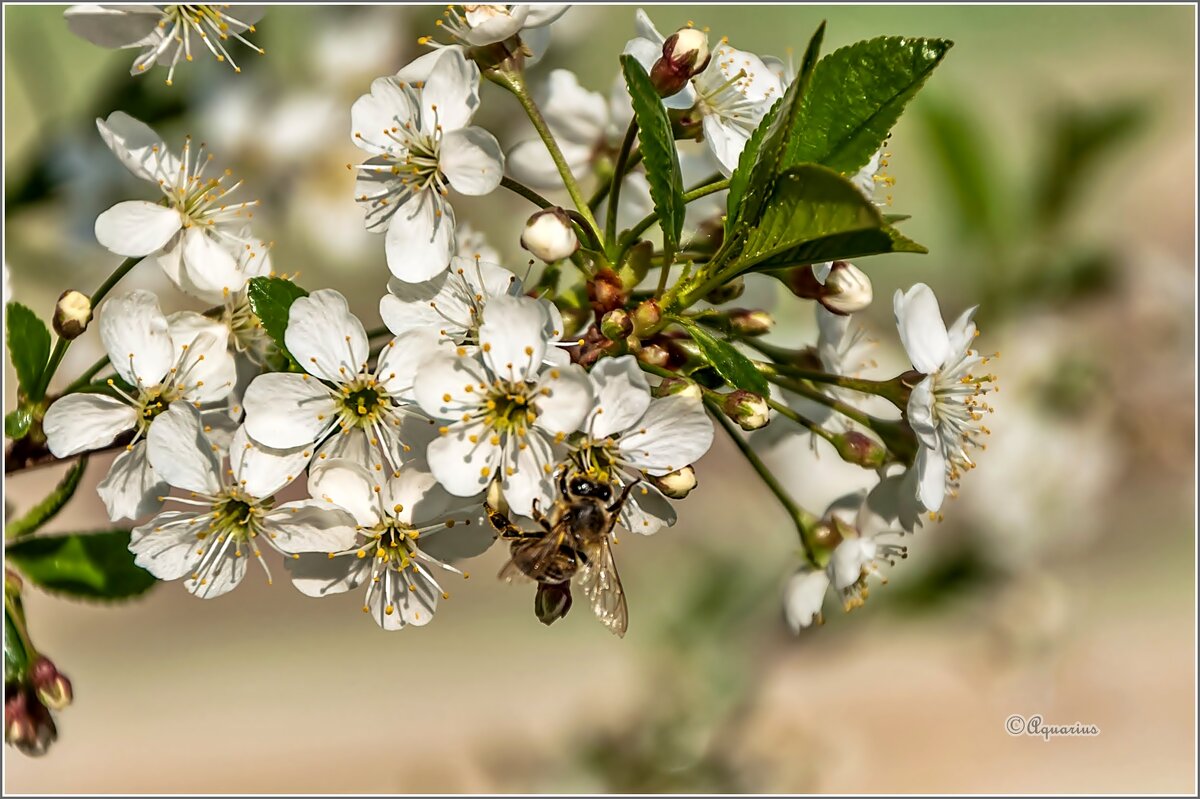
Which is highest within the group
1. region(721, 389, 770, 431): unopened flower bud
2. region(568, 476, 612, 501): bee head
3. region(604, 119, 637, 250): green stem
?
region(604, 119, 637, 250): green stem

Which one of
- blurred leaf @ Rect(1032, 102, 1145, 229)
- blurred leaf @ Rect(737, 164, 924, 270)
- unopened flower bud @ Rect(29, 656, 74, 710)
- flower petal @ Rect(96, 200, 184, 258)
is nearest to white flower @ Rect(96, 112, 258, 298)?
flower petal @ Rect(96, 200, 184, 258)

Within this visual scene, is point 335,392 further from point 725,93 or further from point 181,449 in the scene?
point 725,93

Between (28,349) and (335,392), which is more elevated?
(28,349)

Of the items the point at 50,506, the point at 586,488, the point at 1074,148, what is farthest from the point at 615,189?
the point at 1074,148

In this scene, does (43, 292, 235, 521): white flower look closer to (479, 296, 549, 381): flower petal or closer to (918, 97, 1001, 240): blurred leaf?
(479, 296, 549, 381): flower petal

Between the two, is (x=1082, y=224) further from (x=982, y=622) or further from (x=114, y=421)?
(x=114, y=421)

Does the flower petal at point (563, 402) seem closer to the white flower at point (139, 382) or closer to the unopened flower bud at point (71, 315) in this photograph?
the white flower at point (139, 382)
